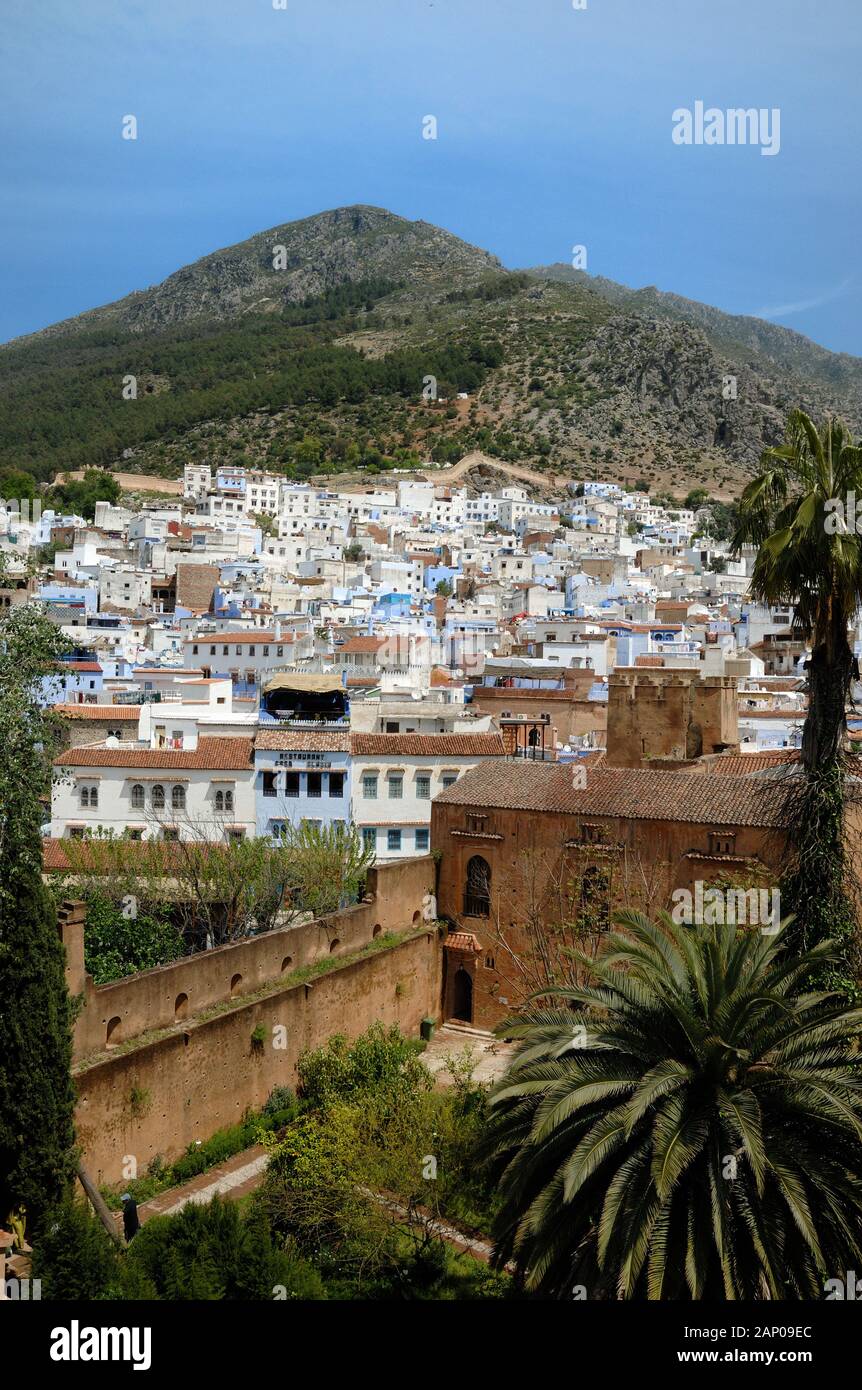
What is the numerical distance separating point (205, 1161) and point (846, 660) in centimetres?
1099

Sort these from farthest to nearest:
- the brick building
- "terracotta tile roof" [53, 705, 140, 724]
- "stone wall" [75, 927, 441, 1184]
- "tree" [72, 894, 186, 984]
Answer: "terracotta tile roof" [53, 705, 140, 724] < "tree" [72, 894, 186, 984] < the brick building < "stone wall" [75, 927, 441, 1184]

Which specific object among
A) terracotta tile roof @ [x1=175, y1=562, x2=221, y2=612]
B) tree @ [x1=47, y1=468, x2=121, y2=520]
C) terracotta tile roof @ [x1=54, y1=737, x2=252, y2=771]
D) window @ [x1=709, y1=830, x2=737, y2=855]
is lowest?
window @ [x1=709, y1=830, x2=737, y2=855]

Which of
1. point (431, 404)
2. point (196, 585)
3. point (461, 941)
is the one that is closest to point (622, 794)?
point (461, 941)

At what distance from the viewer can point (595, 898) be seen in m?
19.8

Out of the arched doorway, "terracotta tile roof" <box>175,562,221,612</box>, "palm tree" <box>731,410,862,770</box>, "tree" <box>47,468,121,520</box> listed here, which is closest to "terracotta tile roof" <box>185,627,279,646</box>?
"terracotta tile roof" <box>175,562,221,612</box>

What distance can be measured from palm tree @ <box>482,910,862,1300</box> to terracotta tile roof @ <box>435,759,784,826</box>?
27.7ft

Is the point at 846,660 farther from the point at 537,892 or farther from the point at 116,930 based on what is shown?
the point at 116,930

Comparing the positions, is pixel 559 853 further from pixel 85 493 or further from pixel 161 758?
pixel 85 493

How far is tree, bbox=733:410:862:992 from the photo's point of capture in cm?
1053

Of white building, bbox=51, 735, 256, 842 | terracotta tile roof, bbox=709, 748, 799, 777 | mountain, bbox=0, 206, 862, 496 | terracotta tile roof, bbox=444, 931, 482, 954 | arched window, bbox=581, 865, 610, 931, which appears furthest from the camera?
mountain, bbox=0, 206, 862, 496

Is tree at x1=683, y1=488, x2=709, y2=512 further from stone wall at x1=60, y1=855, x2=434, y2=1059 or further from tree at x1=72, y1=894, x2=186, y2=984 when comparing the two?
tree at x1=72, y1=894, x2=186, y2=984

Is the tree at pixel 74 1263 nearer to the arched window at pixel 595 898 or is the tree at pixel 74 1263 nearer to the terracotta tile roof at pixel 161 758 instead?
the arched window at pixel 595 898

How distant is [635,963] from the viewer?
10219 mm
